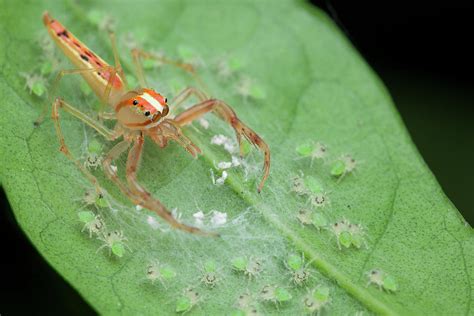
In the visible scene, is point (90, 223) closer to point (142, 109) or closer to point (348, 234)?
point (142, 109)

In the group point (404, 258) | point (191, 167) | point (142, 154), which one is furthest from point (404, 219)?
point (142, 154)

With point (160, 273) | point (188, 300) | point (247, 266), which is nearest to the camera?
point (188, 300)

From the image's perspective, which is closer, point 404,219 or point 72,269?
point 72,269

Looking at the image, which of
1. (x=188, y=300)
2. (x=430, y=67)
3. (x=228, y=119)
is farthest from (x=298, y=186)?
(x=430, y=67)

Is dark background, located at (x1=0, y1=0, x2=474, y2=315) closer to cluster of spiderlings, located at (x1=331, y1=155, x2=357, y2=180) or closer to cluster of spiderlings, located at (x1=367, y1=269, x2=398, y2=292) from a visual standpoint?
cluster of spiderlings, located at (x1=331, y1=155, x2=357, y2=180)

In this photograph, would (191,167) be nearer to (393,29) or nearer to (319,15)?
(319,15)

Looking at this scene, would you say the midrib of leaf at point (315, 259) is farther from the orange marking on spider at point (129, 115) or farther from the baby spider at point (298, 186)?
the baby spider at point (298, 186)

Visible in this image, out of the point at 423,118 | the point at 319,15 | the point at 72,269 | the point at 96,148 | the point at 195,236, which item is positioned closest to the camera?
the point at 72,269
